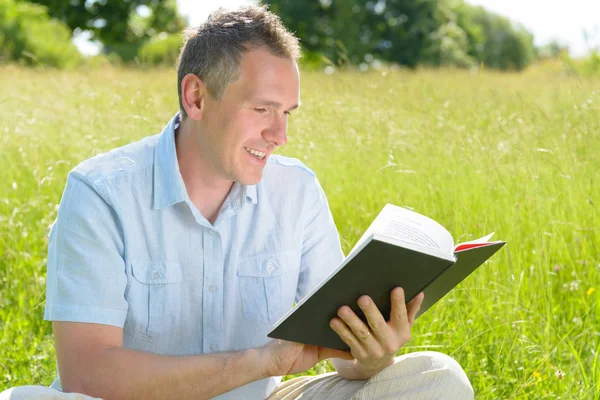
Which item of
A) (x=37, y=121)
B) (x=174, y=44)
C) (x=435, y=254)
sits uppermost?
(x=435, y=254)

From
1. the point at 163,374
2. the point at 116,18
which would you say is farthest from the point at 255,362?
the point at 116,18

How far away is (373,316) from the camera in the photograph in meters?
1.82

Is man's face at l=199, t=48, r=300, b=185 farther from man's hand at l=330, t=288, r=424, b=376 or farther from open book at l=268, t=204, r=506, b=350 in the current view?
man's hand at l=330, t=288, r=424, b=376

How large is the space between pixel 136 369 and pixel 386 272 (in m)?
0.64

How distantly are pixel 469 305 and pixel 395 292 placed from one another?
1434 mm

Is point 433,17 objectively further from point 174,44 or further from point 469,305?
point 469,305

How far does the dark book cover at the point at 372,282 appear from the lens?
1.64 meters

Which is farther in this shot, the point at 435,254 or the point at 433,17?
the point at 433,17

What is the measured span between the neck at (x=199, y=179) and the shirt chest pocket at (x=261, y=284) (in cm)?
17

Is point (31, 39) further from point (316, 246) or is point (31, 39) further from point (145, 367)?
point (145, 367)

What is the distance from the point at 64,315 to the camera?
1.90m

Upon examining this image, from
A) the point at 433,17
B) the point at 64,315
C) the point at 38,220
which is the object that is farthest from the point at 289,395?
the point at 433,17

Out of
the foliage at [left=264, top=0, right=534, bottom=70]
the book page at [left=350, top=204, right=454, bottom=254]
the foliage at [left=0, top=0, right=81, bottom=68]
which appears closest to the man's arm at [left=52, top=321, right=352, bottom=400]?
the book page at [left=350, top=204, right=454, bottom=254]

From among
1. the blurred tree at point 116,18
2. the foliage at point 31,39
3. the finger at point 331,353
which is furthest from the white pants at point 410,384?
the blurred tree at point 116,18
